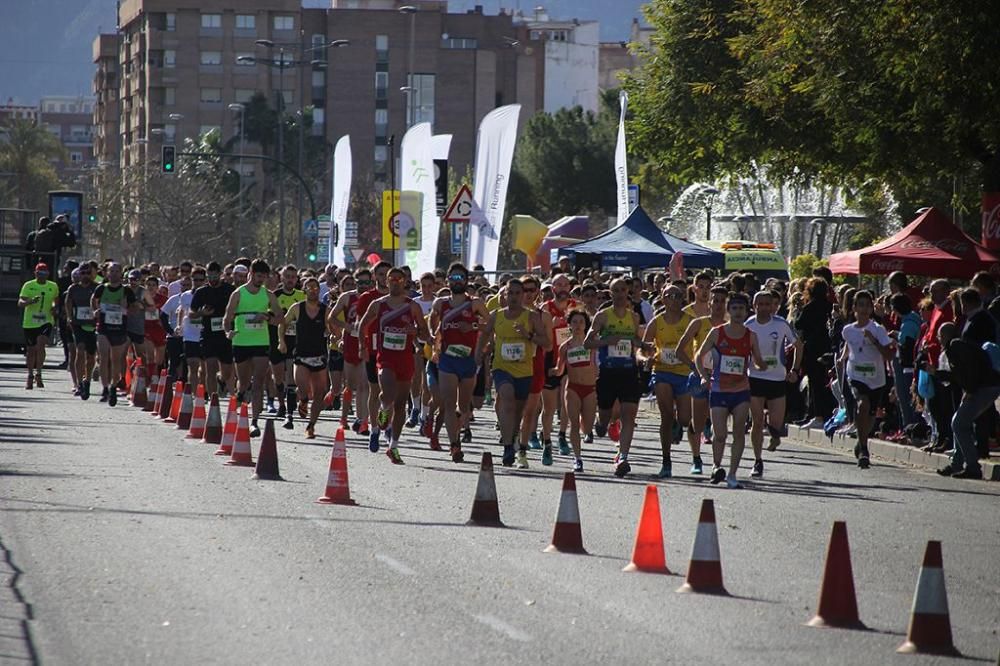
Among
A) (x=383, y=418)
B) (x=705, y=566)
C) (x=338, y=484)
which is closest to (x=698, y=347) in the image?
(x=383, y=418)

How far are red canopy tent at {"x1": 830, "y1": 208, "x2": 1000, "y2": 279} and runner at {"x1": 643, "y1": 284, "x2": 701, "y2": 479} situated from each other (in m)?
9.10

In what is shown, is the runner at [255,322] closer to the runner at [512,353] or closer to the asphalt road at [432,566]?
the asphalt road at [432,566]

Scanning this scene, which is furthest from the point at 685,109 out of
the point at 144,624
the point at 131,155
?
the point at 131,155

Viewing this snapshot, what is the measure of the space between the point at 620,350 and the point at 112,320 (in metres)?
10.3

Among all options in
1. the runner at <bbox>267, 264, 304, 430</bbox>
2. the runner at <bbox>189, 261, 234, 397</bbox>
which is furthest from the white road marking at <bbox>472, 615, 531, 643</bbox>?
the runner at <bbox>267, 264, 304, 430</bbox>

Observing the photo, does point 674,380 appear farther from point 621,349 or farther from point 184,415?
point 184,415

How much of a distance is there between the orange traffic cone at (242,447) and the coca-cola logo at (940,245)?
39.9ft

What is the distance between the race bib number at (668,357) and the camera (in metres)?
17.2

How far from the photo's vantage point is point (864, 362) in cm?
1891

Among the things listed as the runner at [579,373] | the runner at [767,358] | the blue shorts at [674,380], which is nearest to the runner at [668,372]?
the blue shorts at [674,380]

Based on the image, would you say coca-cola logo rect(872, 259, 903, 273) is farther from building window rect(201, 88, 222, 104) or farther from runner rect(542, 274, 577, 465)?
building window rect(201, 88, 222, 104)

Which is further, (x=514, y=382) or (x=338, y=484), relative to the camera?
(x=514, y=382)

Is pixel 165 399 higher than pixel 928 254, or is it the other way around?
pixel 928 254

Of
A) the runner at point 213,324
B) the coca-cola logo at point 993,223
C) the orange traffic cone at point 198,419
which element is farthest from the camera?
the coca-cola logo at point 993,223
